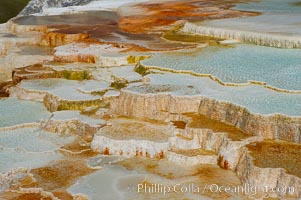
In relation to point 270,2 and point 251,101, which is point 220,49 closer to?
point 251,101

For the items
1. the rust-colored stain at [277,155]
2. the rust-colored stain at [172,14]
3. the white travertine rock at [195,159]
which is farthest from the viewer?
the rust-colored stain at [172,14]

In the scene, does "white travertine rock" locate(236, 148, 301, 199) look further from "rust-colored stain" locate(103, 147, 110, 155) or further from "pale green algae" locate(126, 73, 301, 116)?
"rust-colored stain" locate(103, 147, 110, 155)

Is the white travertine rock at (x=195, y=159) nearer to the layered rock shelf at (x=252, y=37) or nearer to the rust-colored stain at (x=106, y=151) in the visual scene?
the rust-colored stain at (x=106, y=151)

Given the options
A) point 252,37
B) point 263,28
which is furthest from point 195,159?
point 263,28

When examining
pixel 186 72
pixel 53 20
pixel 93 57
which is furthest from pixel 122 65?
pixel 53 20

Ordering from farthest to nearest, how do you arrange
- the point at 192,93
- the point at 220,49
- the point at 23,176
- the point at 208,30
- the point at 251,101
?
1. the point at 208,30
2. the point at 220,49
3. the point at 192,93
4. the point at 251,101
5. the point at 23,176

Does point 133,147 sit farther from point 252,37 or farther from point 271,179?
point 252,37

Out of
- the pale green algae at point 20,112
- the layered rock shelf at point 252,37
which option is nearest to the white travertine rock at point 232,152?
the pale green algae at point 20,112
